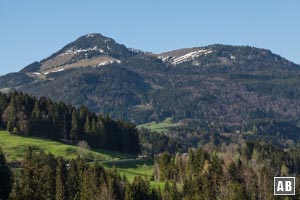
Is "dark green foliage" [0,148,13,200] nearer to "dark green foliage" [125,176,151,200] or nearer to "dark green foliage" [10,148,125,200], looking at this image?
"dark green foliage" [10,148,125,200]

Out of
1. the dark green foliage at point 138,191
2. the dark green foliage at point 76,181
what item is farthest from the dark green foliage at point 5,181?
the dark green foliage at point 138,191

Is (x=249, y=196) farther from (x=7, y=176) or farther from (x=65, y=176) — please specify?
(x=7, y=176)

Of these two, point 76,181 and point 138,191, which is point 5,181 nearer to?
point 76,181

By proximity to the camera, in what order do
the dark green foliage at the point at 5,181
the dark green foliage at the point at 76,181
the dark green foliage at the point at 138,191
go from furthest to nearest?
1. the dark green foliage at the point at 138,191
2. the dark green foliage at the point at 76,181
3. the dark green foliage at the point at 5,181

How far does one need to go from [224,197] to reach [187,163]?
35.7m

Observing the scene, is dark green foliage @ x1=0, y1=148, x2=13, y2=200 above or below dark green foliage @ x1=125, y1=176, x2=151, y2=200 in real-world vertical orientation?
above

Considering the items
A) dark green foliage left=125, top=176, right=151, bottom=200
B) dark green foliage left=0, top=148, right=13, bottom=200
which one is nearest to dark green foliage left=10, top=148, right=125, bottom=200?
dark green foliage left=125, top=176, right=151, bottom=200

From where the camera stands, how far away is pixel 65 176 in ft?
515

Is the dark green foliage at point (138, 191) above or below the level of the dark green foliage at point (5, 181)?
below

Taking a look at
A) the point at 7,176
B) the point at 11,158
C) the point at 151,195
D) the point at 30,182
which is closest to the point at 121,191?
the point at 151,195

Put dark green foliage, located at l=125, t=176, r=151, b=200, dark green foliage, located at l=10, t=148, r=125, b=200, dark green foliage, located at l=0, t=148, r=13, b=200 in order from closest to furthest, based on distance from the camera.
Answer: dark green foliage, located at l=0, t=148, r=13, b=200 → dark green foliage, located at l=10, t=148, r=125, b=200 → dark green foliage, located at l=125, t=176, r=151, b=200

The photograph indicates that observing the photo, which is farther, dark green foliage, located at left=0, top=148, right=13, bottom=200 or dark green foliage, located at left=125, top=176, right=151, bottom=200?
dark green foliage, located at left=125, top=176, right=151, bottom=200

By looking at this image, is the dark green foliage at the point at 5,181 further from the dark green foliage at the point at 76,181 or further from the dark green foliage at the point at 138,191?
the dark green foliage at the point at 138,191

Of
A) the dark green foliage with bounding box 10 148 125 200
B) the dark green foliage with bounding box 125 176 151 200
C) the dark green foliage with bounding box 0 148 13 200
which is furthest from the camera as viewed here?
the dark green foliage with bounding box 125 176 151 200
